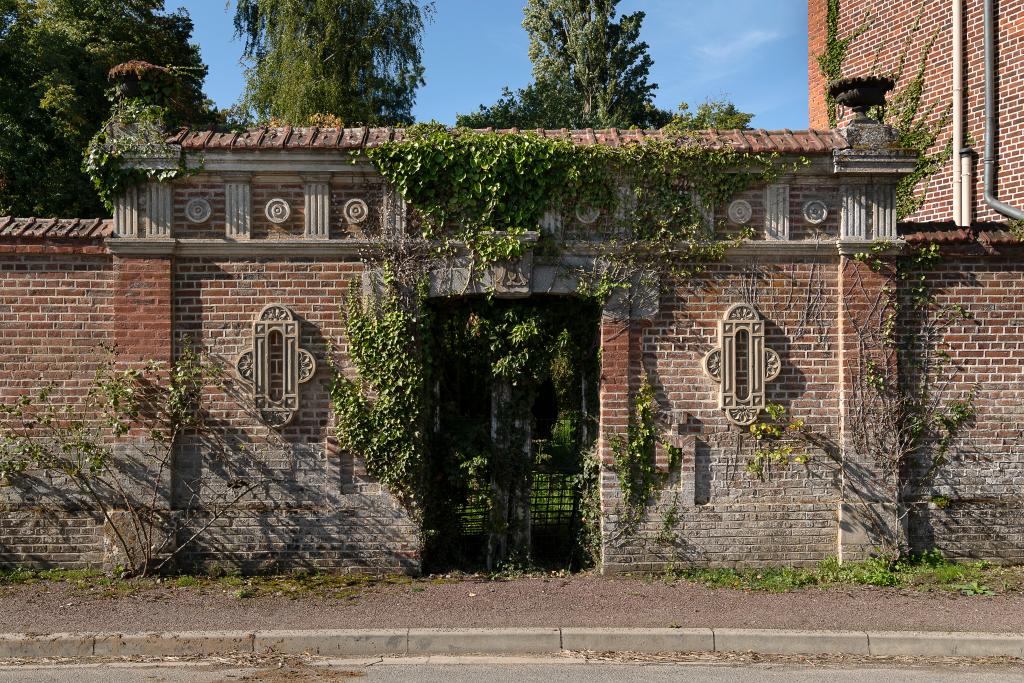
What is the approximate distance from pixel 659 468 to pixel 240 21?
20.1 m

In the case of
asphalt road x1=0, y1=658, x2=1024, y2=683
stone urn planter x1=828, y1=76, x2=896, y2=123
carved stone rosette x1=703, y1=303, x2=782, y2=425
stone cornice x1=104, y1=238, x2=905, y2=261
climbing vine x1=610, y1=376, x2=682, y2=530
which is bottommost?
asphalt road x1=0, y1=658, x2=1024, y2=683

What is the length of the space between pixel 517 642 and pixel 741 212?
4.28 meters

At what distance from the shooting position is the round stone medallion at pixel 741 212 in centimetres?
718

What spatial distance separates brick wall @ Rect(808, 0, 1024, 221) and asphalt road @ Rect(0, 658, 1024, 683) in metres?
7.08

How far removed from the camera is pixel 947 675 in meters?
5.25

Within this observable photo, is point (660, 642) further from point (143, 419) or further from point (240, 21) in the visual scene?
point (240, 21)

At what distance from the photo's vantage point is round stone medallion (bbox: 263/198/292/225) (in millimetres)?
7035

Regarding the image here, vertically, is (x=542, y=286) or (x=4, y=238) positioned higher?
(x=4, y=238)

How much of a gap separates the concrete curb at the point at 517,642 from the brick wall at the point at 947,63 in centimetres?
664

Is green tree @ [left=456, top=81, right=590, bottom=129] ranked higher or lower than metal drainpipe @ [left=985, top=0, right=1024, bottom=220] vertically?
higher

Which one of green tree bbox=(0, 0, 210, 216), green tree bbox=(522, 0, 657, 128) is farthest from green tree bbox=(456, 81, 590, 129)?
green tree bbox=(0, 0, 210, 216)

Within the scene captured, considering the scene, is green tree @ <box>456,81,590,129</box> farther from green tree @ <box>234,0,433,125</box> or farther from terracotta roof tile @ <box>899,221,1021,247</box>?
terracotta roof tile @ <box>899,221,1021,247</box>

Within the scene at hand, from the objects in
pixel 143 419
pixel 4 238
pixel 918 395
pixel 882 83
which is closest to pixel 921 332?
pixel 918 395

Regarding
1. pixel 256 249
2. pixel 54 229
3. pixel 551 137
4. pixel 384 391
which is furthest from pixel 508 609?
pixel 54 229
